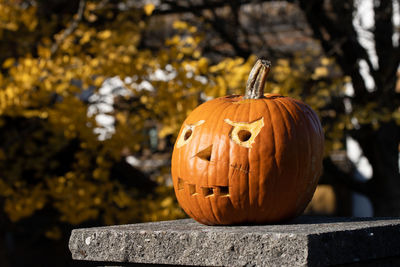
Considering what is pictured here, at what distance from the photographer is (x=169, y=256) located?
1743mm

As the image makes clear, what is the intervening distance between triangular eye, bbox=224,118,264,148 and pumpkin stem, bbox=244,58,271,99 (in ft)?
0.70

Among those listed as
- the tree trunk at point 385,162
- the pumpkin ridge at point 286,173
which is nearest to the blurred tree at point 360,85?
the tree trunk at point 385,162

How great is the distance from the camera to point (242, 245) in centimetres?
162

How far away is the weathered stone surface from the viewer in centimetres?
155

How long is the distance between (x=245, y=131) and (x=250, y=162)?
137 mm

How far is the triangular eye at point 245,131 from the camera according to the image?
6.59ft

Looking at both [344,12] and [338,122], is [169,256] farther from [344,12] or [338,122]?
[344,12]

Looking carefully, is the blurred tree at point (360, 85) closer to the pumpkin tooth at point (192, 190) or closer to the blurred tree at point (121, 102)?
the blurred tree at point (121, 102)

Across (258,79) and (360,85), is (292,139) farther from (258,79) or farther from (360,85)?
(360,85)

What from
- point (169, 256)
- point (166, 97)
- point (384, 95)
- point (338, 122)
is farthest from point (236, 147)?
point (384, 95)

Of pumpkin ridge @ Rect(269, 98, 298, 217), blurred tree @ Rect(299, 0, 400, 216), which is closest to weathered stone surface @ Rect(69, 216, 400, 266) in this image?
pumpkin ridge @ Rect(269, 98, 298, 217)

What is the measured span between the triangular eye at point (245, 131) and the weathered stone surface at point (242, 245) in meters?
0.40

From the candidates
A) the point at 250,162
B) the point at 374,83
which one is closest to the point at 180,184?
the point at 250,162

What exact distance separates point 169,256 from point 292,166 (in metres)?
0.58
